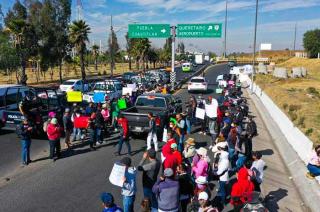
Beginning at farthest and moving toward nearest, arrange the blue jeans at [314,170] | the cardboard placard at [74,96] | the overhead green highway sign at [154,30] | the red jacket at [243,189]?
the overhead green highway sign at [154,30]
the cardboard placard at [74,96]
the blue jeans at [314,170]
the red jacket at [243,189]

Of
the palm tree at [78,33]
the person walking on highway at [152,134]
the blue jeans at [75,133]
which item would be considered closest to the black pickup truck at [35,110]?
the blue jeans at [75,133]

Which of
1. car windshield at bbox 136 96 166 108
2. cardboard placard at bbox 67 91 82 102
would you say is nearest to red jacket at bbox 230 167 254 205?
car windshield at bbox 136 96 166 108

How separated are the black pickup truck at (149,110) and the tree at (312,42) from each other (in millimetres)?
97442

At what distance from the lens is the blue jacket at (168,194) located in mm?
6383

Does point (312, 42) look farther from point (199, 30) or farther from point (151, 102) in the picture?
point (151, 102)

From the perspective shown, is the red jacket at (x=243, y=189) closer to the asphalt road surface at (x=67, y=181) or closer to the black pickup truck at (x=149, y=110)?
the asphalt road surface at (x=67, y=181)

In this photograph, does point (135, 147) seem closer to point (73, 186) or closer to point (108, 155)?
point (108, 155)

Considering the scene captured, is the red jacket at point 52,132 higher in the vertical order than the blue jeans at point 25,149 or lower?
higher

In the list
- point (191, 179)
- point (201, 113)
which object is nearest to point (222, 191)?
point (191, 179)

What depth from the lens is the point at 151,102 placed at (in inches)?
687

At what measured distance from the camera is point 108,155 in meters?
13.4

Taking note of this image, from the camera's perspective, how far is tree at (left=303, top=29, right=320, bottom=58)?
104256 mm

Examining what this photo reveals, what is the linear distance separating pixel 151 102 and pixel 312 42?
10022 centimetres

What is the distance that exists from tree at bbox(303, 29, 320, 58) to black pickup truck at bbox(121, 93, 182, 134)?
97442 millimetres
